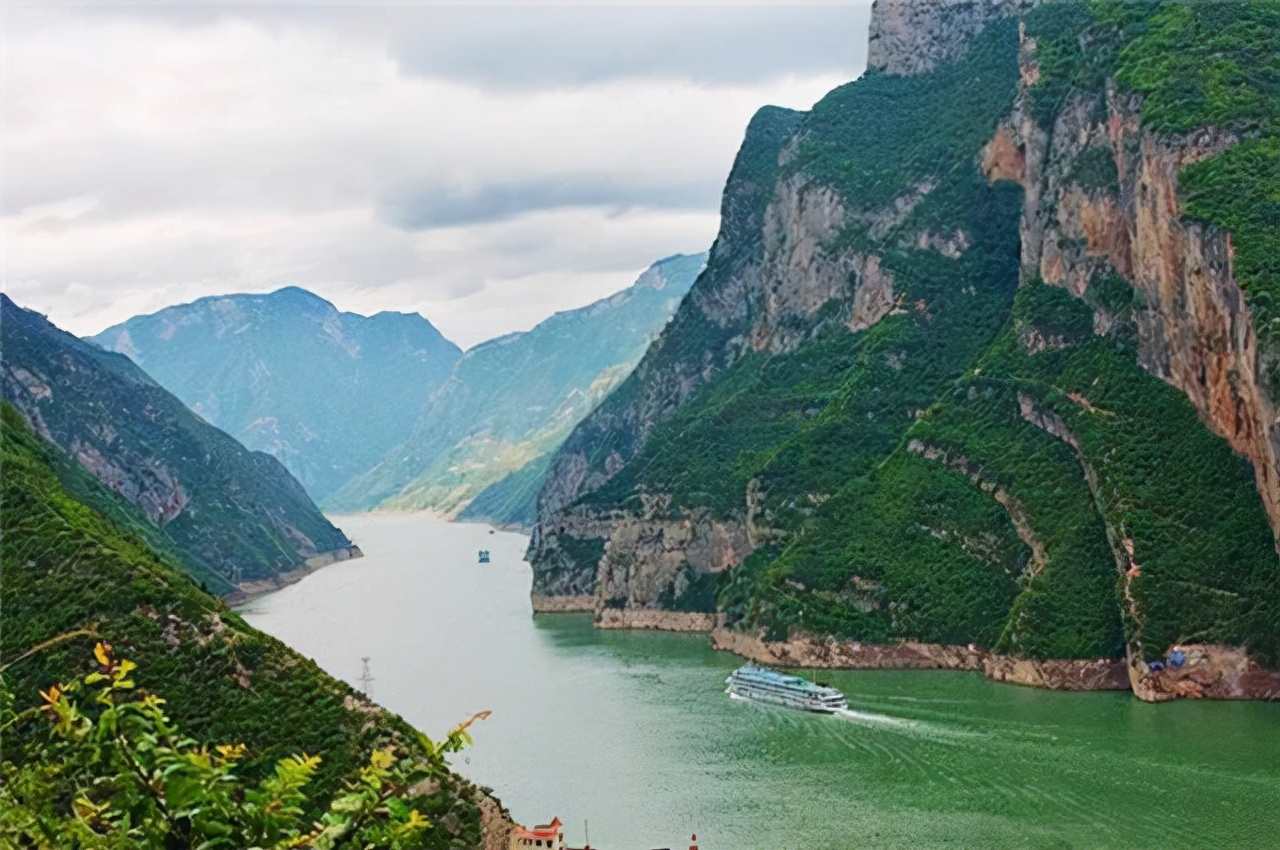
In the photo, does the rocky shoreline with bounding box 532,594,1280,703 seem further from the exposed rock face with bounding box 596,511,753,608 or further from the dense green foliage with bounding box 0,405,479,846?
the dense green foliage with bounding box 0,405,479,846

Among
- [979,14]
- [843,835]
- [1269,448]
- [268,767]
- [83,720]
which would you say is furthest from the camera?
[979,14]

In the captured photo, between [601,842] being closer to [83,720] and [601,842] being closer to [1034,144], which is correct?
[83,720]

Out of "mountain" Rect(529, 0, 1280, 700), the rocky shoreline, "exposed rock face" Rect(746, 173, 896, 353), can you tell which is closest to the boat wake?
the rocky shoreline

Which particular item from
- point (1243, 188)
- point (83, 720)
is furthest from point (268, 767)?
point (1243, 188)

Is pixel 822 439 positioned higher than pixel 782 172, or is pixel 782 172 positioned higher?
pixel 782 172

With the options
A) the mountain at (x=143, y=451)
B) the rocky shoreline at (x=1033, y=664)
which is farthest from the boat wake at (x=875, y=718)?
the mountain at (x=143, y=451)

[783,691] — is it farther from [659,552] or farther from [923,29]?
[923,29]

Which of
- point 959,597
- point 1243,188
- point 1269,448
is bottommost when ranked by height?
point 959,597
